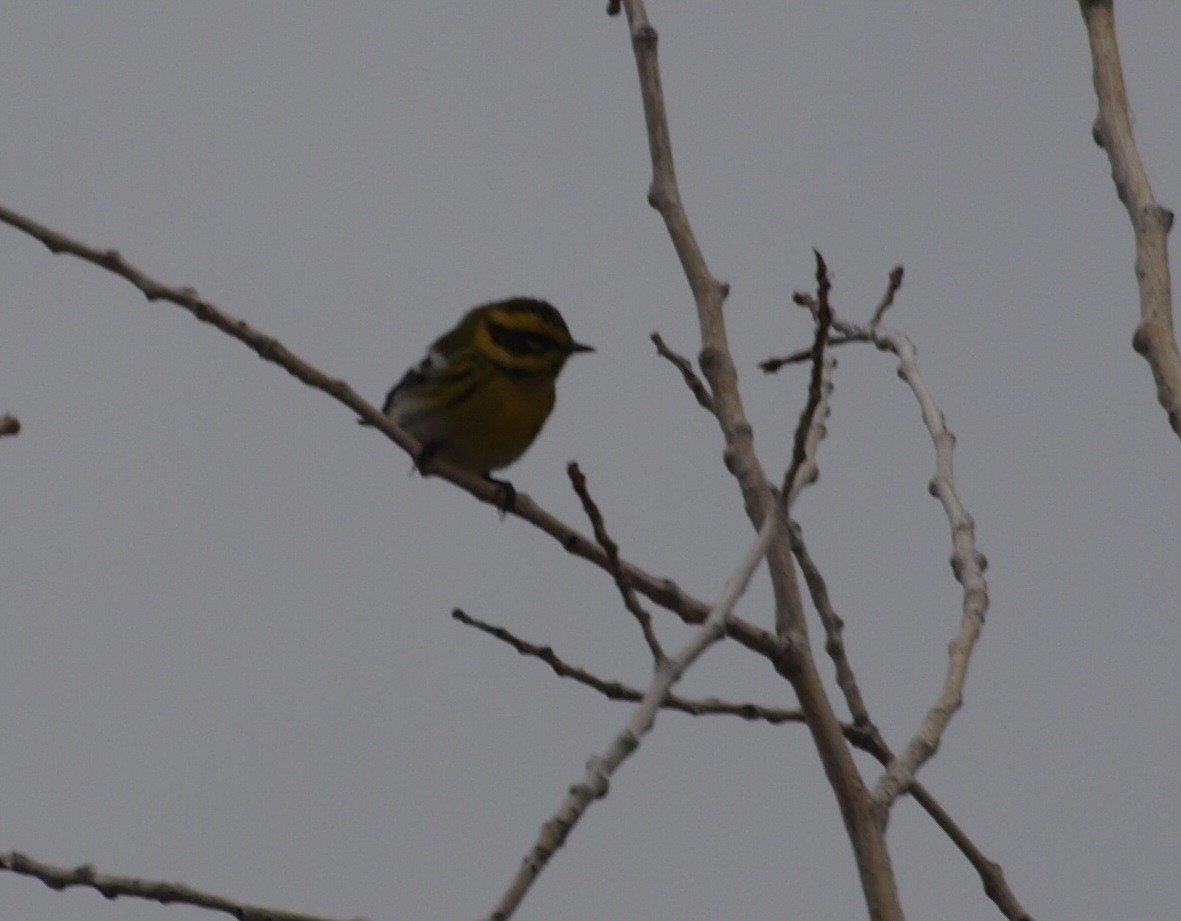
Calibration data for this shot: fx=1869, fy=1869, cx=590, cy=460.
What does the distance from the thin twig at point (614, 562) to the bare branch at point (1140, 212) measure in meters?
1.09

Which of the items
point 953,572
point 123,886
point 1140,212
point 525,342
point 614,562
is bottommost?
point 123,886

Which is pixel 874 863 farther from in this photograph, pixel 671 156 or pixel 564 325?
pixel 564 325

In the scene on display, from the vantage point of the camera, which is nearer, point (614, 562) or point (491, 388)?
point (614, 562)

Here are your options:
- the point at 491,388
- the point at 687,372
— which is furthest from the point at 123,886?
the point at 491,388

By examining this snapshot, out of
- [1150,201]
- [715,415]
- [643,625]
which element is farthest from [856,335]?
[643,625]

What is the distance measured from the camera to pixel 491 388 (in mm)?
8078

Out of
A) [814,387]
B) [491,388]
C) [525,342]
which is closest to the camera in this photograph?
[814,387]

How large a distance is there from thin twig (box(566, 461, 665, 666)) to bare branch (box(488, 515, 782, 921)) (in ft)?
0.28

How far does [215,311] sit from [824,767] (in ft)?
5.88

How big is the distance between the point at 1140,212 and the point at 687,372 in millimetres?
1450

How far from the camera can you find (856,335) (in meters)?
5.94

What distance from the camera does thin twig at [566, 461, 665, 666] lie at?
3584 mm

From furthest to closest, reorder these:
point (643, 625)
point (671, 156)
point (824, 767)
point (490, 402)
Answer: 1. point (490, 402)
2. point (671, 156)
3. point (824, 767)
4. point (643, 625)

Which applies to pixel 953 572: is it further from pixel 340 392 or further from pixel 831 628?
pixel 340 392
